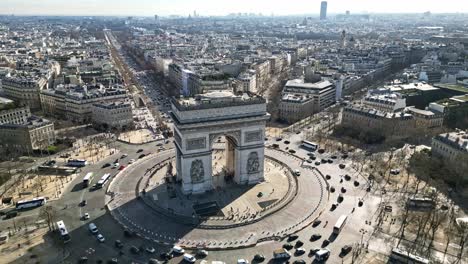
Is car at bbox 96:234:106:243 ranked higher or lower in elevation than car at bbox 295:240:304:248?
lower

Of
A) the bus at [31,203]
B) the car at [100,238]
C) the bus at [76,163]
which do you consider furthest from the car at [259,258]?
the bus at [76,163]

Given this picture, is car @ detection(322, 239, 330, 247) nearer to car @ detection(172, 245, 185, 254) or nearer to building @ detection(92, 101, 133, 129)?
car @ detection(172, 245, 185, 254)

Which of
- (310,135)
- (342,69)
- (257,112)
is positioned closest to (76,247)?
(257,112)

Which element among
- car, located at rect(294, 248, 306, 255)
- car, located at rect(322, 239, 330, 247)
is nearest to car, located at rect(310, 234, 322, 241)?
car, located at rect(322, 239, 330, 247)

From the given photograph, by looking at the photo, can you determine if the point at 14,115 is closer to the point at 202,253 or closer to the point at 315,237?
the point at 202,253

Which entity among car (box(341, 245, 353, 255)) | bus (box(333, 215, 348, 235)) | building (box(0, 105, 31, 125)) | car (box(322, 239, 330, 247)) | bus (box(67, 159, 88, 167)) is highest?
building (box(0, 105, 31, 125))
